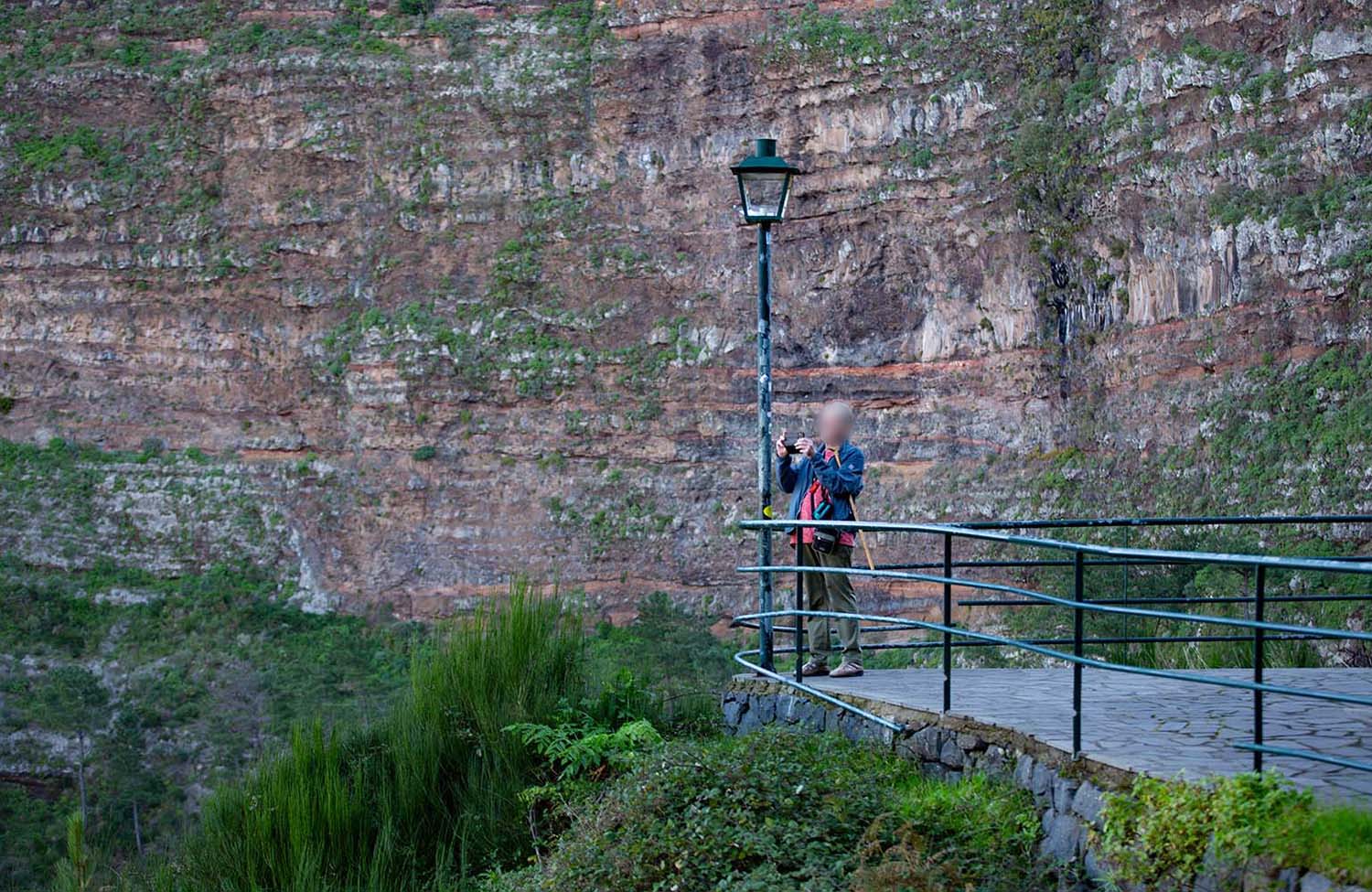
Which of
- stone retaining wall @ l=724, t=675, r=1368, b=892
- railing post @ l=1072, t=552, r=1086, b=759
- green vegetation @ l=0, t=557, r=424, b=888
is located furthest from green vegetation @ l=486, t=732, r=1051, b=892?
green vegetation @ l=0, t=557, r=424, b=888

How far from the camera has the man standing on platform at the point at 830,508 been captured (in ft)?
32.2

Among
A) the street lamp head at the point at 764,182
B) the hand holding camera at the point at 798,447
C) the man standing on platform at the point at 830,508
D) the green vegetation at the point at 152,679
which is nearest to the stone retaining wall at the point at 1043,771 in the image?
the man standing on platform at the point at 830,508

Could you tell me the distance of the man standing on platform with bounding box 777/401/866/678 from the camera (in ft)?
32.2

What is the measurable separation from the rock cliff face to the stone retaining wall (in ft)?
71.3

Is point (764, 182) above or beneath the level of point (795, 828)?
above

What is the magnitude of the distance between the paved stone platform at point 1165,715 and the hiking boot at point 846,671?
0.09 m

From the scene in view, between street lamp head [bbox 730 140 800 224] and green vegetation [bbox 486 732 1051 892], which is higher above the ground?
street lamp head [bbox 730 140 800 224]

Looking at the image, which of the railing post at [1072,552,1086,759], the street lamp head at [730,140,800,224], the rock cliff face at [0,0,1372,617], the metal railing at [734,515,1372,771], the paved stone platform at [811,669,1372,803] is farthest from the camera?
the rock cliff face at [0,0,1372,617]

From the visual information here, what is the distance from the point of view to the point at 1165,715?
302 inches

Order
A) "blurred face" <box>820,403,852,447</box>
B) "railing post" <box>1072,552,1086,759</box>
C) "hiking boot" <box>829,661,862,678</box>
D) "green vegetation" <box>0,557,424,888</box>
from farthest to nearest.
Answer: "green vegetation" <box>0,557,424,888</box> → "hiking boot" <box>829,661,862,678</box> → "blurred face" <box>820,403,852,447</box> → "railing post" <box>1072,552,1086,759</box>

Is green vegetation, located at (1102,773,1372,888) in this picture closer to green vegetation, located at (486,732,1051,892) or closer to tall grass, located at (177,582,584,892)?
green vegetation, located at (486,732,1051,892)

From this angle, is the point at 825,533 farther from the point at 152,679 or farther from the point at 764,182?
the point at 152,679

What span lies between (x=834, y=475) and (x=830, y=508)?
0.96ft

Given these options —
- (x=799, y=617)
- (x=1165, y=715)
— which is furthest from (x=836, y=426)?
(x=1165, y=715)
